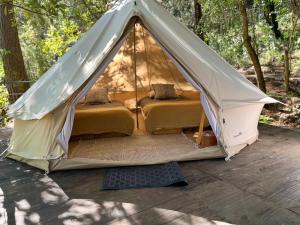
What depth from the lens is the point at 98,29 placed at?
3783 millimetres

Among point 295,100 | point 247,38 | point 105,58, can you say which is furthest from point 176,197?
point 295,100

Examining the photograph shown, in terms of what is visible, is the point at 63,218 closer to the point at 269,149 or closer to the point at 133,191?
the point at 133,191

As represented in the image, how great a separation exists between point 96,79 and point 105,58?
26 centimetres

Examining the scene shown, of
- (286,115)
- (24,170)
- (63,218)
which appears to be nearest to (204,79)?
(63,218)

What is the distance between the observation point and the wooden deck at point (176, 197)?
→ 2338 millimetres

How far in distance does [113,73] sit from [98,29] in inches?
85.0

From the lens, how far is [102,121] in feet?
14.7

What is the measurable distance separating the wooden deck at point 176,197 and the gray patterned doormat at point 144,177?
0.09 metres

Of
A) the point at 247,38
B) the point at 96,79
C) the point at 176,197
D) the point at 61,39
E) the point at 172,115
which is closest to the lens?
the point at 176,197

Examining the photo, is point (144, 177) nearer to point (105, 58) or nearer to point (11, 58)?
point (105, 58)

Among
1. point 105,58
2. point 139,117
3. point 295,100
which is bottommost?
point 139,117

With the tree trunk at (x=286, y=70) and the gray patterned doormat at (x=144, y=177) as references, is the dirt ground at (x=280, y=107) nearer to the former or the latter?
the tree trunk at (x=286, y=70)

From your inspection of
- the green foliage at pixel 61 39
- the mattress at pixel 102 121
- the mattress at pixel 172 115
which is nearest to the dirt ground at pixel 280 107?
the mattress at pixel 172 115

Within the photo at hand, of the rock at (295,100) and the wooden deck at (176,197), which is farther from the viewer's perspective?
the rock at (295,100)
